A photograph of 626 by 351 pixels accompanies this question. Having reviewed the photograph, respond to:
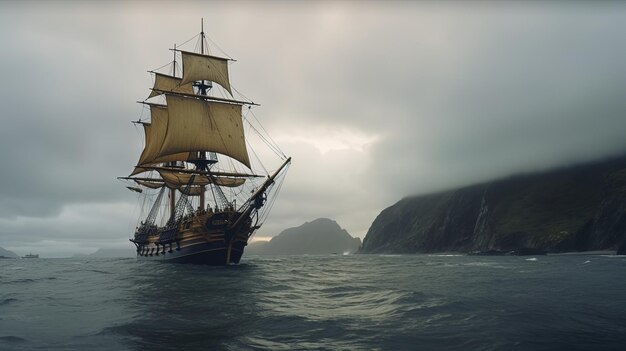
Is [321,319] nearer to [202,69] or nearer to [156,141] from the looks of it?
[202,69]

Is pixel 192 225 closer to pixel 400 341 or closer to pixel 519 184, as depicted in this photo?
pixel 400 341

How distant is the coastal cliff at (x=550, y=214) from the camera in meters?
126

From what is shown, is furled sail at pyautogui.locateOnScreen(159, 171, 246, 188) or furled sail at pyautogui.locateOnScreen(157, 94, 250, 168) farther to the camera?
furled sail at pyautogui.locateOnScreen(159, 171, 246, 188)

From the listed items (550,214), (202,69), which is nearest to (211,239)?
(202,69)

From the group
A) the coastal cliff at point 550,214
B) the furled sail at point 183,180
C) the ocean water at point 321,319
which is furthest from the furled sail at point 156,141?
the coastal cliff at point 550,214

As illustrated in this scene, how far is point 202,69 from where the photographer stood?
7688 centimetres

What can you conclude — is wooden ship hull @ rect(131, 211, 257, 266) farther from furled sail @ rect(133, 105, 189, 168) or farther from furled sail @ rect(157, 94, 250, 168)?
furled sail @ rect(133, 105, 189, 168)

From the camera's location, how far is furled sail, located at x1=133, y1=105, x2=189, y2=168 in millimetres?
76537

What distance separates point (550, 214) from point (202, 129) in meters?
148

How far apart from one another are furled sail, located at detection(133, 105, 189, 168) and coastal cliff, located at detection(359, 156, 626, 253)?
12233 cm

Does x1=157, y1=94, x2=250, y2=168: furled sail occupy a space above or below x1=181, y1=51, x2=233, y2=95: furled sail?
below

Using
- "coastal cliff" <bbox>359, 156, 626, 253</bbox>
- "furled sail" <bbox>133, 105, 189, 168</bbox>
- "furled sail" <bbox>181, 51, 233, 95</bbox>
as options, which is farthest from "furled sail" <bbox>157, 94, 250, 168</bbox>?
"coastal cliff" <bbox>359, 156, 626, 253</bbox>

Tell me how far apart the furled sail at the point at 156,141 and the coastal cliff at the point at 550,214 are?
12233 centimetres

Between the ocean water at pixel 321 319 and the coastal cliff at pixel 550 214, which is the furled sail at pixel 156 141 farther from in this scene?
the coastal cliff at pixel 550 214
